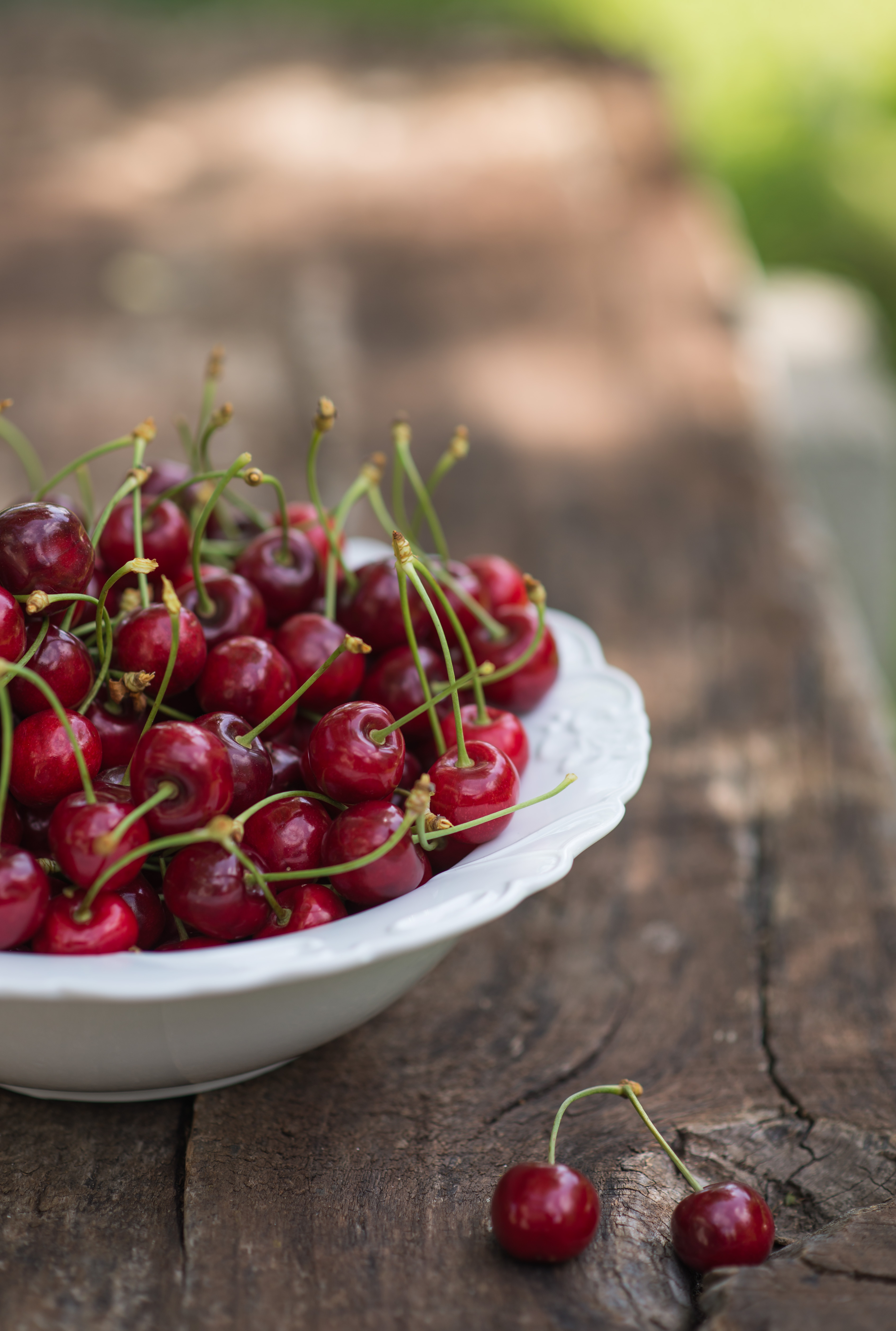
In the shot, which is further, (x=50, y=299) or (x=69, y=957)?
(x=50, y=299)

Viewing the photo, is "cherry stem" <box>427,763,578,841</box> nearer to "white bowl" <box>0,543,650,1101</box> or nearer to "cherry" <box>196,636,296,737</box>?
"white bowl" <box>0,543,650,1101</box>

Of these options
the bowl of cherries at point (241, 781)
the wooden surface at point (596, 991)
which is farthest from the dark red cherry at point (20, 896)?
the wooden surface at point (596, 991)

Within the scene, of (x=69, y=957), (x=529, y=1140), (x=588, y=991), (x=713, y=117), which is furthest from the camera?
(x=713, y=117)

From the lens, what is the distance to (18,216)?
2986mm

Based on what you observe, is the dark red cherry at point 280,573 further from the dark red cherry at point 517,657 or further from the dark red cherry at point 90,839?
the dark red cherry at point 90,839

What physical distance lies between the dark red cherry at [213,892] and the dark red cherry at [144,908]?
0.03 metres

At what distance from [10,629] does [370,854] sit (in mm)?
273

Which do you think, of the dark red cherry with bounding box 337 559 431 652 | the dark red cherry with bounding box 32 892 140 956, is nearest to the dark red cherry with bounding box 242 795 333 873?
the dark red cherry with bounding box 32 892 140 956

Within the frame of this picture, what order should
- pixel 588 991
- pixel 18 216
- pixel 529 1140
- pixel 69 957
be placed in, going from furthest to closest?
pixel 18 216 → pixel 588 991 → pixel 529 1140 → pixel 69 957

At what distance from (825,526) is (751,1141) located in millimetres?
2403

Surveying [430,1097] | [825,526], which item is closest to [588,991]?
[430,1097]

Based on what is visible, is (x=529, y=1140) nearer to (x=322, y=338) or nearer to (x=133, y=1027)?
(x=133, y=1027)

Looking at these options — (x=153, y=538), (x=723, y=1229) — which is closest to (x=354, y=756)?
(x=153, y=538)

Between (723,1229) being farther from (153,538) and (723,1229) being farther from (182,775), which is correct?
(153,538)
